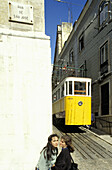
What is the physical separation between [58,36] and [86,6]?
44.3 feet

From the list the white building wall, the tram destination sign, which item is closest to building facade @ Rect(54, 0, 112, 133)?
the white building wall

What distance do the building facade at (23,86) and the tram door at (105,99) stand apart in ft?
29.0

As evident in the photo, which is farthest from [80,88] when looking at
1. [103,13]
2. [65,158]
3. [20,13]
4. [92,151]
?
[65,158]

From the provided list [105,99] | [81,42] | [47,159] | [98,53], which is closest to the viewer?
[47,159]

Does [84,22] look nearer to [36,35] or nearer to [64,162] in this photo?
[36,35]

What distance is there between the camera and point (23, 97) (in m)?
4.86

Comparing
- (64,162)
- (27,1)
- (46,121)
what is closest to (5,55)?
(27,1)

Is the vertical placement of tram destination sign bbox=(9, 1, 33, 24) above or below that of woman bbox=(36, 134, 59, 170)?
above

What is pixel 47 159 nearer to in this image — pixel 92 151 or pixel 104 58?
pixel 92 151

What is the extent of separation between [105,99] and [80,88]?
2.71 meters

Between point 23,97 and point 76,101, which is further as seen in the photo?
point 76,101

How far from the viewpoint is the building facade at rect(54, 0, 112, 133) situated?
1291 centimetres

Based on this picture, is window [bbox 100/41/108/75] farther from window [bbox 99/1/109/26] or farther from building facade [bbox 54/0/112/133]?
window [bbox 99/1/109/26]

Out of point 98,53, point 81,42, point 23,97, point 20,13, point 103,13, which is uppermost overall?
point 103,13
